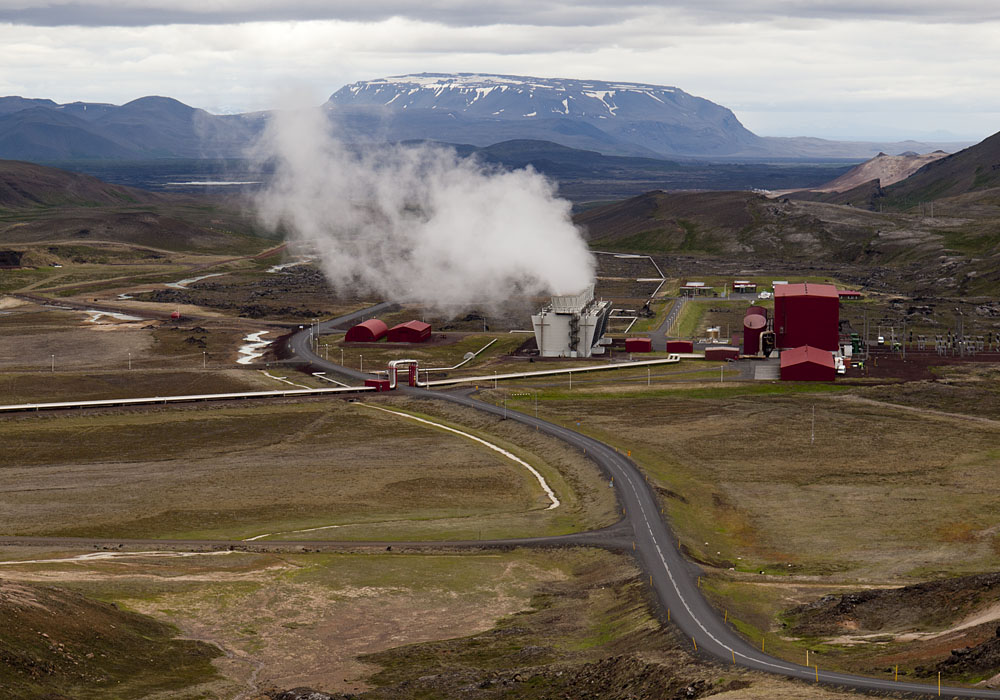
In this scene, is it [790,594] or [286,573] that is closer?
[790,594]

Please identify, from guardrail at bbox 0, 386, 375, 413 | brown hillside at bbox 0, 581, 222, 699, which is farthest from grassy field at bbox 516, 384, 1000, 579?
brown hillside at bbox 0, 581, 222, 699

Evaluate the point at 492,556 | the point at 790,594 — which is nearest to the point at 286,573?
the point at 492,556

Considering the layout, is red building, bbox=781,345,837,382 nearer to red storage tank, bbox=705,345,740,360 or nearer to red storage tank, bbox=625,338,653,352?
red storage tank, bbox=705,345,740,360

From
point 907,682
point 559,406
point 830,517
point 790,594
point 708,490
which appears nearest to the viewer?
point 907,682

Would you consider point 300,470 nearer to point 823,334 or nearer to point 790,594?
point 790,594

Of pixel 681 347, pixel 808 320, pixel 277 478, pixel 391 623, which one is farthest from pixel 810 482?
pixel 681 347

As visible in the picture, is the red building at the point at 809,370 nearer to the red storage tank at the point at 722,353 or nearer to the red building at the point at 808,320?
the red building at the point at 808,320
